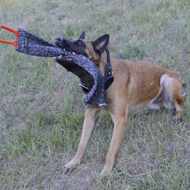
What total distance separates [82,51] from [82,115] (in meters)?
1.26

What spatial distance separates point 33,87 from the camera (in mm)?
5113

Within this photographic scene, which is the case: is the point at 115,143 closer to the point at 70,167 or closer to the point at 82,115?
the point at 70,167

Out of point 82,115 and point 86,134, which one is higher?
point 82,115

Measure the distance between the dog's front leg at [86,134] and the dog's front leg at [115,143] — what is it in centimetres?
42

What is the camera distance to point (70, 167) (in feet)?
10.9

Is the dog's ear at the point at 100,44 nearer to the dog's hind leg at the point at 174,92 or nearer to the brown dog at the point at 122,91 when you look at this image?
the brown dog at the point at 122,91

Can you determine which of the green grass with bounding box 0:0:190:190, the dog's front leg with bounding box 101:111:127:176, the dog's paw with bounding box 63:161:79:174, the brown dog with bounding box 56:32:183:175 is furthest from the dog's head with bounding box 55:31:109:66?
the dog's paw with bounding box 63:161:79:174

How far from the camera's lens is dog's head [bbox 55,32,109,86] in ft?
9.82

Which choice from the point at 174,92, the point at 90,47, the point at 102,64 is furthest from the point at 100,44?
the point at 174,92

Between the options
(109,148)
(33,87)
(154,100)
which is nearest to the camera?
(109,148)

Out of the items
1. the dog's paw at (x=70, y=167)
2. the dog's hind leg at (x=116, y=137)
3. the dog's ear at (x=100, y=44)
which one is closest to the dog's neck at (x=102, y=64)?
the dog's ear at (x=100, y=44)

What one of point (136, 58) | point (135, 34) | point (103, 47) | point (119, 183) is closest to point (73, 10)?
point (135, 34)

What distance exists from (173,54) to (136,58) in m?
0.79

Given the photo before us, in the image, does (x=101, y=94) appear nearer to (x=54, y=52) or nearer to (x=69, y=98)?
(x=54, y=52)
